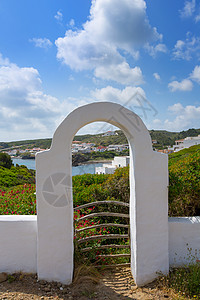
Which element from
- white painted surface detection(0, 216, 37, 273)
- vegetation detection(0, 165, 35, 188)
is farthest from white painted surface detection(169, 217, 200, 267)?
vegetation detection(0, 165, 35, 188)

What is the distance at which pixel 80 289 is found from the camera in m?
3.50

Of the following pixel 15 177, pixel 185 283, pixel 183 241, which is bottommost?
pixel 185 283

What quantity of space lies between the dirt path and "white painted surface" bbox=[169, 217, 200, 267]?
69 centimetres

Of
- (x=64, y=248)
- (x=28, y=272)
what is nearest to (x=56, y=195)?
(x=64, y=248)

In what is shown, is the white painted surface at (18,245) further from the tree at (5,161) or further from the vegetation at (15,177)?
the tree at (5,161)

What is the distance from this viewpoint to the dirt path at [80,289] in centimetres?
333

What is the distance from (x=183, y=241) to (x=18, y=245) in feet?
10.0

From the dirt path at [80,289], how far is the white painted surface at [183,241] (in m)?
0.69

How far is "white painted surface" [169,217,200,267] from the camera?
396cm

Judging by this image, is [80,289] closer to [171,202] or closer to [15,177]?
[171,202]

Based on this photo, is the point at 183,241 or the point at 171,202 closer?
the point at 183,241

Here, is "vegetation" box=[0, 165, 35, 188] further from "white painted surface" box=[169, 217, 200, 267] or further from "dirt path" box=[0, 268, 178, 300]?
"white painted surface" box=[169, 217, 200, 267]

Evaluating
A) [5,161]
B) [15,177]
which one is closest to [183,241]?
[15,177]

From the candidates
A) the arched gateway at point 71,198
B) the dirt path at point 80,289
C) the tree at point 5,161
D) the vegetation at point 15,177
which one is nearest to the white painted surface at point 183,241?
the arched gateway at point 71,198
